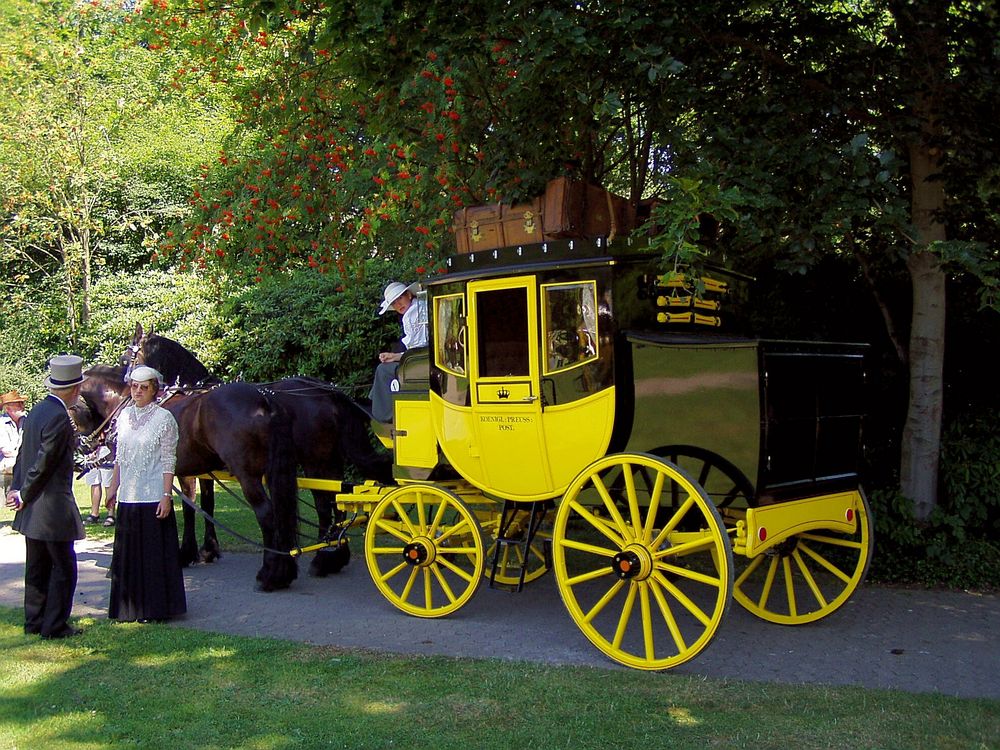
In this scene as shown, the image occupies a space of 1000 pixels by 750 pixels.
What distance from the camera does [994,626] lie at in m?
6.57

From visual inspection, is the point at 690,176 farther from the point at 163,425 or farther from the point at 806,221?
the point at 163,425

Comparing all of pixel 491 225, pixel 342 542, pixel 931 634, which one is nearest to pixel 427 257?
pixel 491 225

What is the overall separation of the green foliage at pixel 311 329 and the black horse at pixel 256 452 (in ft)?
12.0

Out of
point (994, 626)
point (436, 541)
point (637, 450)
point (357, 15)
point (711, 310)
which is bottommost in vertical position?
point (994, 626)

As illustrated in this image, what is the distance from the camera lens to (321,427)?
8.61m

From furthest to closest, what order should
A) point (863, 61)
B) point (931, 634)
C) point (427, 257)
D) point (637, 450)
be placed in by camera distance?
point (427, 257)
point (863, 61)
point (931, 634)
point (637, 450)

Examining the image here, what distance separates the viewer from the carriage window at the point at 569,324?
5926 millimetres

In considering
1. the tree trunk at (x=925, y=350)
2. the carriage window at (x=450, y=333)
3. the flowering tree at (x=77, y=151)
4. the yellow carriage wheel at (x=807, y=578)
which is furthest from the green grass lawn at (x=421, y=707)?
the flowering tree at (x=77, y=151)

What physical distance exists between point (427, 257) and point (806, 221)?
3260 mm

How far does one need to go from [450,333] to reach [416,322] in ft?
4.33

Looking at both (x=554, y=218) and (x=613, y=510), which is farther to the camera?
(x=554, y=218)

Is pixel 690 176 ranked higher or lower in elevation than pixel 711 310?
higher

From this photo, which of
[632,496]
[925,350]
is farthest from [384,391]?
[925,350]

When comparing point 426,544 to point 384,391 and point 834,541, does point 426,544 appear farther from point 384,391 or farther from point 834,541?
point 834,541
